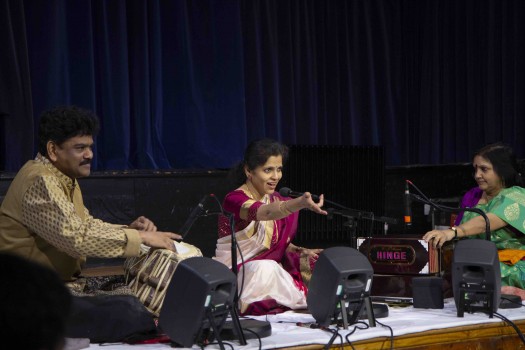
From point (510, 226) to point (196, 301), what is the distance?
86.0 inches

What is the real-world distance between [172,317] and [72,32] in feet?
12.6

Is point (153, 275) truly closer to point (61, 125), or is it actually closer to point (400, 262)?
→ point (61, 125)

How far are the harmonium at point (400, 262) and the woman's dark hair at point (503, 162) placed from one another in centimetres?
68

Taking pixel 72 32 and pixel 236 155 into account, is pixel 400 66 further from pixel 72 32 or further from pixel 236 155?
pixel 72 32

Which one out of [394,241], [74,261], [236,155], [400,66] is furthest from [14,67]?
[400,66]

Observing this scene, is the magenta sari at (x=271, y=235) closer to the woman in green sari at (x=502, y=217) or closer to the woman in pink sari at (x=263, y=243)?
the woman in pink sari at (x=263, y=243)

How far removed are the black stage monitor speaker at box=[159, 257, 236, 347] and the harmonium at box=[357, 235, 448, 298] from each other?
134cm

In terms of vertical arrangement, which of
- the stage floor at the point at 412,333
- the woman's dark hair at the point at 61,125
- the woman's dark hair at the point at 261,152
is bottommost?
the stage floor at the point at 412,333

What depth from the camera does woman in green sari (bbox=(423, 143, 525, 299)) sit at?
4.26m

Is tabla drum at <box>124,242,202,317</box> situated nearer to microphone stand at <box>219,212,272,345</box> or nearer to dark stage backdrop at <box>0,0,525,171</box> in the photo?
microphone stand at <box>219,212,272,345</box>

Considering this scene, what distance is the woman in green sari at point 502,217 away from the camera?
426 centimetres

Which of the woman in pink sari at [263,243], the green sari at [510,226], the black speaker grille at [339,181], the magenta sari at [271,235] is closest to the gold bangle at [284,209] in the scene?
the woman in pink sari at [263,243]

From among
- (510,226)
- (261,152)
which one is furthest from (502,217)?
(261,152)

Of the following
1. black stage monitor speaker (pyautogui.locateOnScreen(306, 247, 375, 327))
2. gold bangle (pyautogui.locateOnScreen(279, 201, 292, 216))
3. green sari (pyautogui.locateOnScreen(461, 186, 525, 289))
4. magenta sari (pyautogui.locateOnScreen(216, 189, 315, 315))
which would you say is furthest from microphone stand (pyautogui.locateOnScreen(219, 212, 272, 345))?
green sari (pyautogui.locateOnScreen(461, 186, 525, 289))
